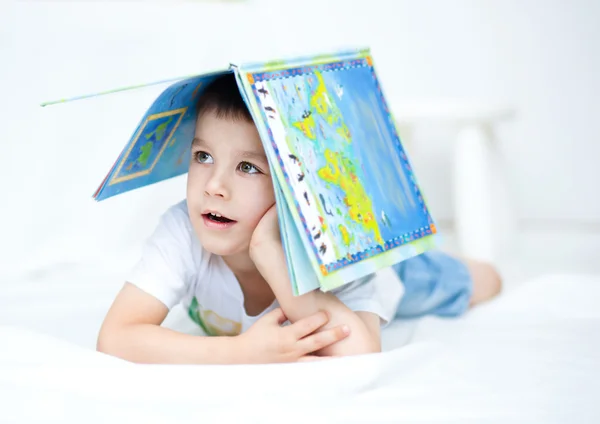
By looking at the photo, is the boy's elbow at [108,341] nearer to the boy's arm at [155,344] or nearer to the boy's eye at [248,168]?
the boy's arm at [155,344]

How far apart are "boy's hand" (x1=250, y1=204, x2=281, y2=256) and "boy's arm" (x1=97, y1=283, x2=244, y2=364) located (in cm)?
12

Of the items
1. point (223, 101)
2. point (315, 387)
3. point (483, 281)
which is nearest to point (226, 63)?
point (483, 281)

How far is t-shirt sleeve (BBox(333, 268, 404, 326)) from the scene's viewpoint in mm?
1023

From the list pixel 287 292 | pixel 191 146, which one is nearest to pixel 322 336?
pixel 287 292

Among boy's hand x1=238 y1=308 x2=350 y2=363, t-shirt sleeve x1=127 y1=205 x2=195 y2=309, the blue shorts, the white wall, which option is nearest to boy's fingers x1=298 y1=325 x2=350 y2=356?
boy's hand x1=238 y1=308 x2=350 y2=363

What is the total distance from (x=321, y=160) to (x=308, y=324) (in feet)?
0.67

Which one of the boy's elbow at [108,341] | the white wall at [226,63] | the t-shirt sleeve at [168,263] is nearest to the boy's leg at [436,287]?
the t-shirt sleeve at [168,263]

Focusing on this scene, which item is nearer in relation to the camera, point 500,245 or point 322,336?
point 322,336

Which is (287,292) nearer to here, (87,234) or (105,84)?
(87,234)

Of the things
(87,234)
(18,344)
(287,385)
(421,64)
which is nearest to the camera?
(287,385)

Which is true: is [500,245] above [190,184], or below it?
below

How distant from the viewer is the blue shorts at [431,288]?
1.25 metres

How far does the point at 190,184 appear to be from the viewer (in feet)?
3.14

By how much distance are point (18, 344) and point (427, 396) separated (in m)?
0.48
